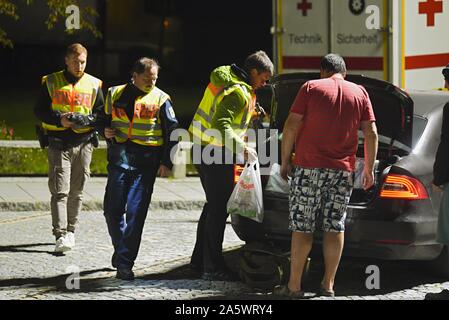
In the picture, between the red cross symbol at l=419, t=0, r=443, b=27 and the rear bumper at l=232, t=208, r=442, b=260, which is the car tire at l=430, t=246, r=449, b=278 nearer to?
the rear bumper at l=232, t=208, r=442, b=260

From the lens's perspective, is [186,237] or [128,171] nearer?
[128,171]

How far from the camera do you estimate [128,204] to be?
7875 mm

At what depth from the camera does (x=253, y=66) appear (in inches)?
302

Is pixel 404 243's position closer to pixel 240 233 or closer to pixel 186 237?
pixel 240 233

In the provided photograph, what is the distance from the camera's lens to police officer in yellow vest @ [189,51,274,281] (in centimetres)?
760

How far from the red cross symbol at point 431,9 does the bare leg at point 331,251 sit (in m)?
5.76

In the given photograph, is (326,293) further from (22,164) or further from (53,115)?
(22,164)

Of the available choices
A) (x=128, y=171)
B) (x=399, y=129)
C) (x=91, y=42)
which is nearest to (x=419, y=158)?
(x=399, y=129)

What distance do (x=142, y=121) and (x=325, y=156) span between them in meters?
1.57

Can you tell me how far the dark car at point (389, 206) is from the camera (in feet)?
24.1

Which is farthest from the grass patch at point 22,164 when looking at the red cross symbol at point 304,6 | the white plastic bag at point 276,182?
the white plastic bag at point 276,182

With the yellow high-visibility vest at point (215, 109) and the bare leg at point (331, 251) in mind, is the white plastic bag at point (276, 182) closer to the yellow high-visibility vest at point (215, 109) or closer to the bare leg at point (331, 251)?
the yellow high-visibility vest at point (215, 109)

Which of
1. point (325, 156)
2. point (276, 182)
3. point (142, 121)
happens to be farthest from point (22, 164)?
point (325, 156)

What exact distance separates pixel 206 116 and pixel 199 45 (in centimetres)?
3806
